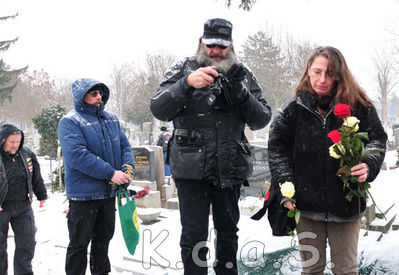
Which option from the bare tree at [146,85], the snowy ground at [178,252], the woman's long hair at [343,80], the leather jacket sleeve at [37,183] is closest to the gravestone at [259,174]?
the snowy ground at [178,252]

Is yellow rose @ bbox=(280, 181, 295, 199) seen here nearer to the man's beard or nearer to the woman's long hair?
the woman's long hair

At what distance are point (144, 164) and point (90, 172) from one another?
6.23 m

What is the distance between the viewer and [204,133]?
7.56 ft

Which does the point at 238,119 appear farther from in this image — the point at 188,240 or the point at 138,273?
the point at 138,273

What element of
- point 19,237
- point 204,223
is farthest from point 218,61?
point 19,237

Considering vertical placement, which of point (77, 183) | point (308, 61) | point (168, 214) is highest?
point (308, 61)

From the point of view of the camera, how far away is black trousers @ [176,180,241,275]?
7.52 ft

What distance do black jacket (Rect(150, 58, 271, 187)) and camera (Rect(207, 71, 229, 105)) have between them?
5 cm

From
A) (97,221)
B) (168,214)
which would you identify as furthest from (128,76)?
(97,221)

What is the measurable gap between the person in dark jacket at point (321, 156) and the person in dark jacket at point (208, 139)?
0.27 meters

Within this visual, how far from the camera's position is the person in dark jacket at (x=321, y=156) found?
2.12 m

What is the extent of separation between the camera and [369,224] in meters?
4.74

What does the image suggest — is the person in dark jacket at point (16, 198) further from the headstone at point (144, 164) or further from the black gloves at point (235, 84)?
the headstone at point (144, 164)

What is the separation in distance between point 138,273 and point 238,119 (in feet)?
7.08
